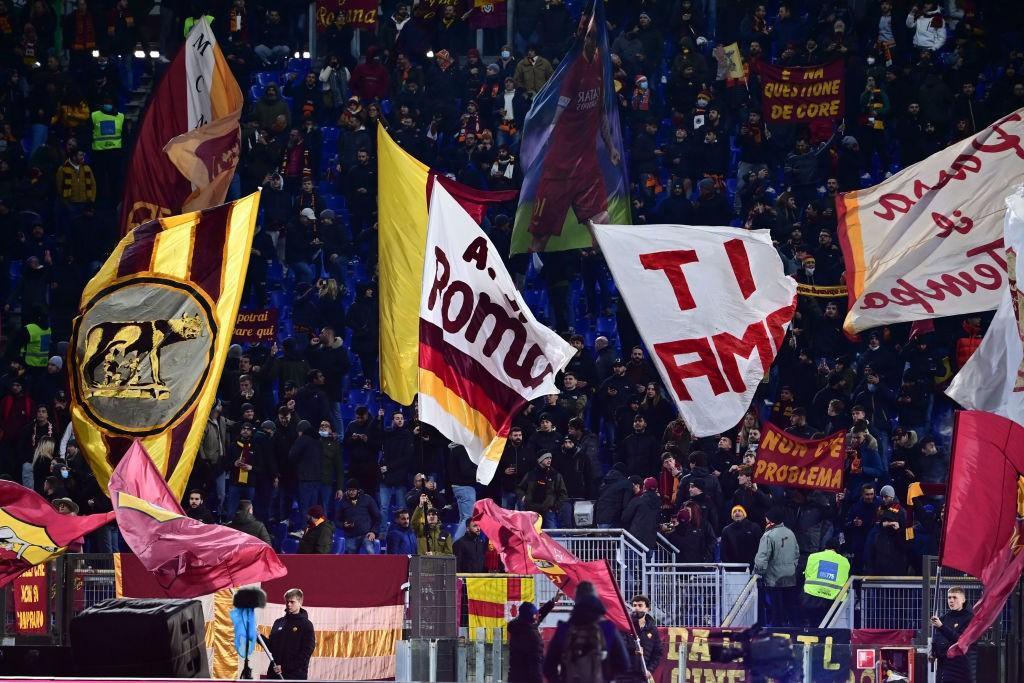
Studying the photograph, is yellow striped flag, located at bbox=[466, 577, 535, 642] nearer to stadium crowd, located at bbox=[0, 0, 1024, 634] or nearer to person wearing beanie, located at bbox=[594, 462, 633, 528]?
stadium crowd, located at bbox=[0, 0, 1024, 634]

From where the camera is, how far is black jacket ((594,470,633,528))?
18875mm

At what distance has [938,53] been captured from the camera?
2627 centimetres

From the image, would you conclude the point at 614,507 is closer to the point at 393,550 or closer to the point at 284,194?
the point at 393,550

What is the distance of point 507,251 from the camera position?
24078mm

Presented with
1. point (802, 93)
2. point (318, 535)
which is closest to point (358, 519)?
point (318, 535)

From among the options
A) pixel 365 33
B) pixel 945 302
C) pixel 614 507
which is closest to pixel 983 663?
pixel 945 302

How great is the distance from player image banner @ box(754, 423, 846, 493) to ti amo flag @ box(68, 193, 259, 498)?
19.7ft

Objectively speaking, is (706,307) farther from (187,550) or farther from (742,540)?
(187,550)

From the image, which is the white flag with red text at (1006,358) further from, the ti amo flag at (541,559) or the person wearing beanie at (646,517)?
the person wearing beanie at (646,517)

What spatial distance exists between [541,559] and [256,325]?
31.8ft

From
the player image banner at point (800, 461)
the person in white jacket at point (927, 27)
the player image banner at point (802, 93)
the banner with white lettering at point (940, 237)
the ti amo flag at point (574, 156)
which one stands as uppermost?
the person in white jacket at point (927, 27)

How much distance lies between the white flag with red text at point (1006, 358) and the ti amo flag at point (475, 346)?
3491mm

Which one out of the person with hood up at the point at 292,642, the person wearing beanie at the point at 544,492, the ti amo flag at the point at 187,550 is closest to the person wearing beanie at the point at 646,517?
the person wearing beanie at the point at 544,492

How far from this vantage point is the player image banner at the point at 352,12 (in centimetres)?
2805
